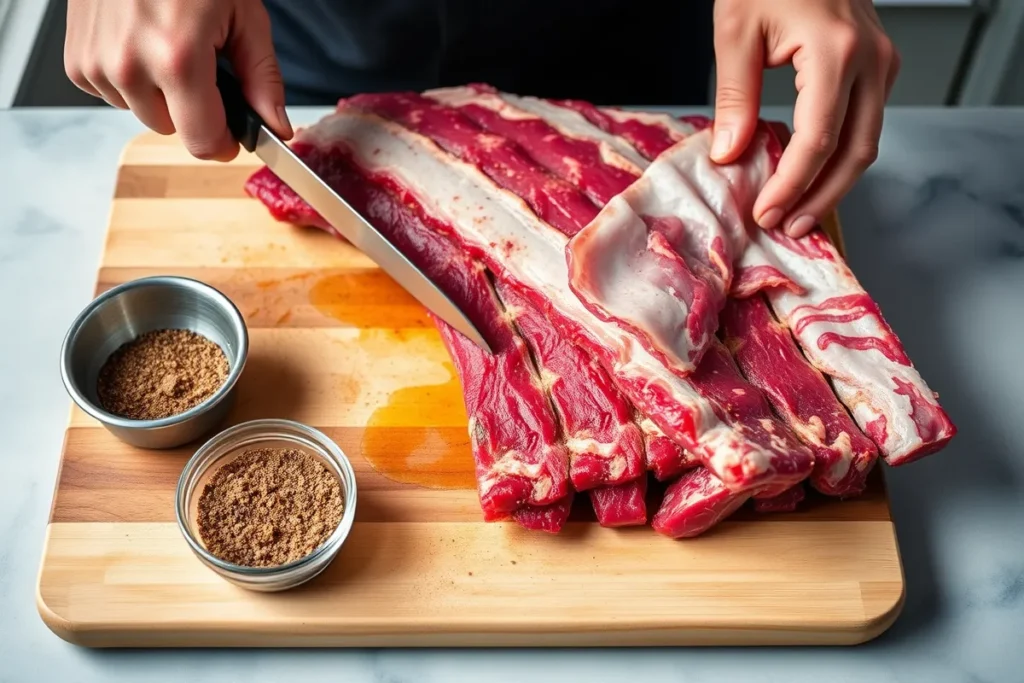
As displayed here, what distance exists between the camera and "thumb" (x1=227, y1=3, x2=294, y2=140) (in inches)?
114

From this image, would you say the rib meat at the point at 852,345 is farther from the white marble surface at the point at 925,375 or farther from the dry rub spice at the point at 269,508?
Result: the dry rub spice at the point at 269,508

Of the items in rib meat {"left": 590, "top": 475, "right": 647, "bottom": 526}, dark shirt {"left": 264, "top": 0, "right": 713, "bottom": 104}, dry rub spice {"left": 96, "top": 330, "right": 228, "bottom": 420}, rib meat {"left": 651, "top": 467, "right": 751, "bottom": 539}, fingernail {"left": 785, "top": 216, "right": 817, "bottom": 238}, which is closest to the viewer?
rib meat {"left": 651, "top": 467, "right": 751, "bottom": 539}

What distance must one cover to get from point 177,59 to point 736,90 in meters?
1.58

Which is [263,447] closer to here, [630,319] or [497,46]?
[630,319]

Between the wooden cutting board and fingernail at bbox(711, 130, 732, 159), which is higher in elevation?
fingernail at bbox(711, 130, 732, 159)

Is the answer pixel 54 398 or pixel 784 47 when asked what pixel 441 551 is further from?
pixel 784 47

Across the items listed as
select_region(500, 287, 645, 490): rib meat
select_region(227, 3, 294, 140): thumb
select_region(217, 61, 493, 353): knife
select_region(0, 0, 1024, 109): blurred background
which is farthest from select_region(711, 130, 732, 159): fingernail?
select_region(0, 0, 1024, 109): blurred background

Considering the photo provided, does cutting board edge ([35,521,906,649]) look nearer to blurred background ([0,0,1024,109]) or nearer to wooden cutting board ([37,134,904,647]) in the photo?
wooden cutting board ([37,134,904,647])

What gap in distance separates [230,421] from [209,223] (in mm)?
783

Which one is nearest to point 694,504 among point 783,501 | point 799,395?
point 783,501

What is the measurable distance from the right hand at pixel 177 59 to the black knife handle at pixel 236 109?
31mm

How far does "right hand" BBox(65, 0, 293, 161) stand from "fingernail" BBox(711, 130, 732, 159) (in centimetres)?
129

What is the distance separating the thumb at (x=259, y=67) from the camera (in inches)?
114

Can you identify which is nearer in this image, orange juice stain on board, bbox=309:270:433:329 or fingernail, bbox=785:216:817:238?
fingernail, bbox=785:216:817:238
